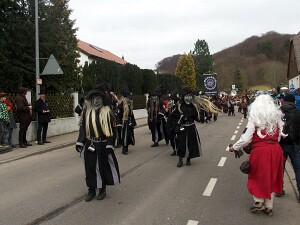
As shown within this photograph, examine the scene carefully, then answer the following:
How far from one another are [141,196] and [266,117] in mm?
2497

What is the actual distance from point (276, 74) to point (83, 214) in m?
83.0

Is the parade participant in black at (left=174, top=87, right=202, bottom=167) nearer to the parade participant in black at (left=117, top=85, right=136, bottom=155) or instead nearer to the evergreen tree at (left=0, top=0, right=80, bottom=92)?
the parade participant in black at (left=117, top=85, right=136, bottom=155)

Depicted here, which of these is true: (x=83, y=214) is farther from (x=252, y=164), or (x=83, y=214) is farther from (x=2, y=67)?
(x=2, y=67)

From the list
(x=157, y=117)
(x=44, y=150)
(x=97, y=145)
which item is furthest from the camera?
(x=157, y=117)

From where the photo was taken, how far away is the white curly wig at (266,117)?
497cm

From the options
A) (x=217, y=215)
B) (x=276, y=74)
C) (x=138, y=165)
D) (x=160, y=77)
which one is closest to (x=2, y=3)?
(x=138, y=165)

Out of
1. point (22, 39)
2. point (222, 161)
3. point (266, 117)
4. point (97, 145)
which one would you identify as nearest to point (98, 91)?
point (97, 145)

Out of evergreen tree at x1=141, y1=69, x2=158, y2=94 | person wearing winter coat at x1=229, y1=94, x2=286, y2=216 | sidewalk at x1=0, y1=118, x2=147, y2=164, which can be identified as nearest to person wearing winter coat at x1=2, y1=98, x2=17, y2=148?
sidewalk at x1=0, y1=118, x2=147, y2=164

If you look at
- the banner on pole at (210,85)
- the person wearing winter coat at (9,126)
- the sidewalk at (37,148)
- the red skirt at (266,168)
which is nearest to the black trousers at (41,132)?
the sidewalk at (37,148)

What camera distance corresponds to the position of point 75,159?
9.92m

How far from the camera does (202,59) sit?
87.2m

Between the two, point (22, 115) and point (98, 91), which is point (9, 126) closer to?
point (22, 115)

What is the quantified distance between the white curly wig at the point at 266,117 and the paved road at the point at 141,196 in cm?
Result: 126

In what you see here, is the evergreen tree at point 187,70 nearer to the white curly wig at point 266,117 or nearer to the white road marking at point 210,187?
the white road marking at point 210,187
